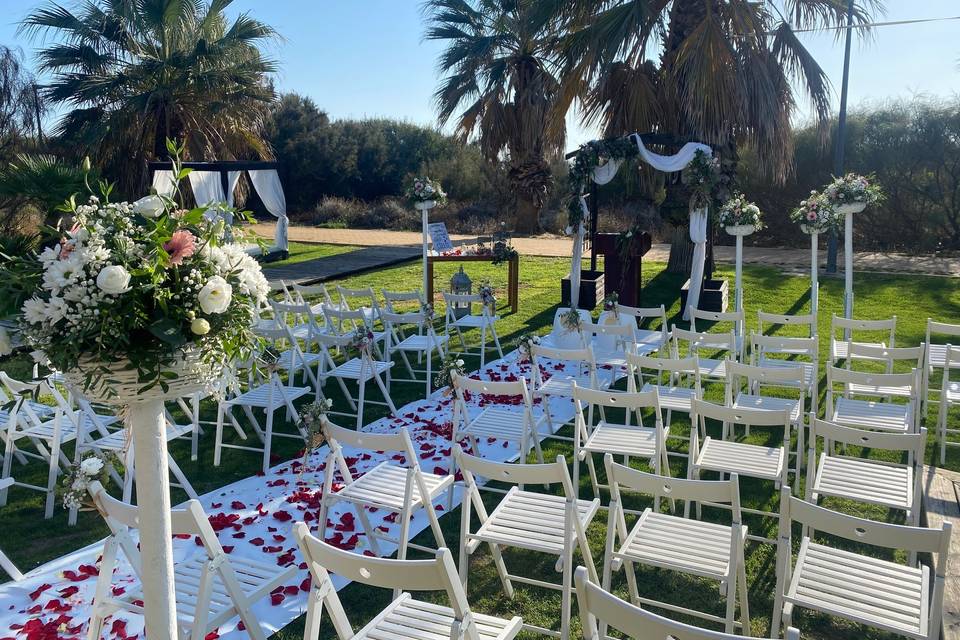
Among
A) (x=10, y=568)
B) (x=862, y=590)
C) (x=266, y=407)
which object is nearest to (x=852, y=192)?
(x=862, y=590)

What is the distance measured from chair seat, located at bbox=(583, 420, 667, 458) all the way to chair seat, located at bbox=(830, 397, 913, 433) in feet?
4.26

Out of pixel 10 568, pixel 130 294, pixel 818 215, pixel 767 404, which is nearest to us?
pixel 130 294

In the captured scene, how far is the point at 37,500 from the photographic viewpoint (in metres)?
4.79

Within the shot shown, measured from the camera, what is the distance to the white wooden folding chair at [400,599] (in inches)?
89.7

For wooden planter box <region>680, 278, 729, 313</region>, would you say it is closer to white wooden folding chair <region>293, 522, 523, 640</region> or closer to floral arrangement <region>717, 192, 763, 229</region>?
floral arrangement <region>717, 192, 763, 229</region>

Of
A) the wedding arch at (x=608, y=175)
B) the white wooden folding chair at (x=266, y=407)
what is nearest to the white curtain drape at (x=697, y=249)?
the wedding arch at (x=608, y=175)

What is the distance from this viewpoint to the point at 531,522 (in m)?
3.39

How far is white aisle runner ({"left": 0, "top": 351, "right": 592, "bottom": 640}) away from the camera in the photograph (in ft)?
11.1

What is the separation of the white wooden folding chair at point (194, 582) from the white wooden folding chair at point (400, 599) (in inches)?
13.5

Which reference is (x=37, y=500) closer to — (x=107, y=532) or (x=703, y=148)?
(x=107, y=532)

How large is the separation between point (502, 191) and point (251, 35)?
1139 centimetres

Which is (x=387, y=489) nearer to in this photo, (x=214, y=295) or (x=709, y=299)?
(x=214, y=295)

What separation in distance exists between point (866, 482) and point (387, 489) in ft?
7.85

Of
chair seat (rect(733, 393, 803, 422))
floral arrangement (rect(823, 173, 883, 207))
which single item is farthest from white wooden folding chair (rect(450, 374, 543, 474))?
floral arrangement (rect(823, 173, 883, 207))
